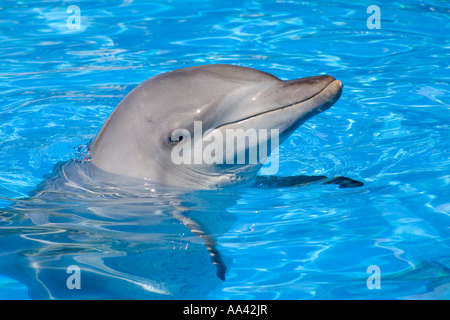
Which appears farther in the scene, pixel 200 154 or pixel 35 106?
pixel 35 106

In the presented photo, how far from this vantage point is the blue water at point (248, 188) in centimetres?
453

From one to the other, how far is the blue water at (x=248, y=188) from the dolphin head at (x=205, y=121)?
0.88ft

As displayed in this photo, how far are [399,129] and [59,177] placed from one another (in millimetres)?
3804

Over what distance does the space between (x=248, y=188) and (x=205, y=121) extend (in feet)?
3.48

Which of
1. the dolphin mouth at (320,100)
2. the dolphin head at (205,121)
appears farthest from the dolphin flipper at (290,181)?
the dolphin mouth at (320,100)

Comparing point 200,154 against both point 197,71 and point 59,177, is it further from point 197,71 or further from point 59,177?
point 59,177

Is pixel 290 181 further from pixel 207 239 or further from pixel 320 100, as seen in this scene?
pixel 207 239

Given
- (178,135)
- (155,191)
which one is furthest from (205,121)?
(155,191)

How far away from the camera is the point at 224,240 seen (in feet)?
16.2

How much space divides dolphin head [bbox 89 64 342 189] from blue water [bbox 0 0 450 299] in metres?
0.27

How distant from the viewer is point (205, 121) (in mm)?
4609

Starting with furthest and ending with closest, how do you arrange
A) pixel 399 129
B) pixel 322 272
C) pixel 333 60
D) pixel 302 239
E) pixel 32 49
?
pixel 32 49, pixel 333 60, pixel 399 129, pixel 302 239, pixel 322 272
